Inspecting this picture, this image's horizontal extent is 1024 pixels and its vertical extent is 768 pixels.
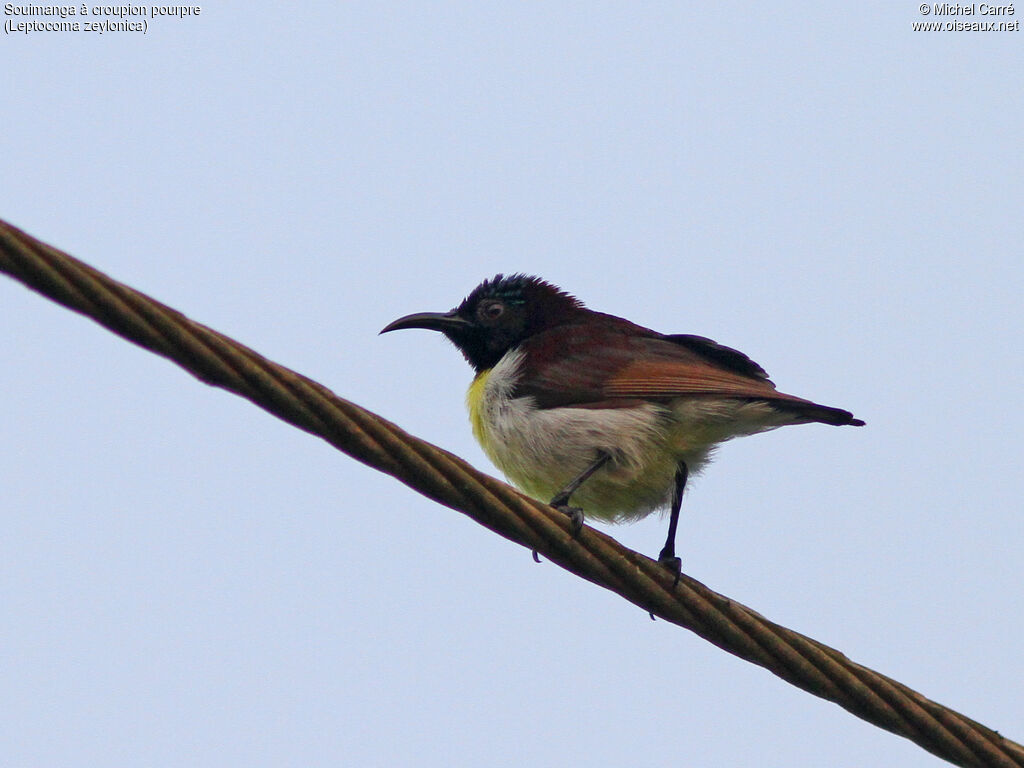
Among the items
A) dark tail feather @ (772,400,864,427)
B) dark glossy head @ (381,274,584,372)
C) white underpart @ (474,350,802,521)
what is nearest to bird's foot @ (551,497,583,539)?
white underpart @ (474,350,802,521)

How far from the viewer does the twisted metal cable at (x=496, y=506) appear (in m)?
2.88

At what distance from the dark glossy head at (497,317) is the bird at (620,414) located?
46cm

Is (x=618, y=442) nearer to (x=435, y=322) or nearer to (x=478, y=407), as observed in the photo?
(x=478, y=407)

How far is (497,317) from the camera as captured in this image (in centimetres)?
759

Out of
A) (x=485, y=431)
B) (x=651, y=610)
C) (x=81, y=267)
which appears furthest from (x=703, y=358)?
(x=81, y=267)

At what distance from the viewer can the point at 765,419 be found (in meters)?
6.02

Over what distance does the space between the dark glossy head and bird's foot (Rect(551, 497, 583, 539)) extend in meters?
1.70

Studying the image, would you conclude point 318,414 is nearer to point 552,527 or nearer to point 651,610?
point 552,527

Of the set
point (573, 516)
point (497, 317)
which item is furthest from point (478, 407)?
point (573, 516)

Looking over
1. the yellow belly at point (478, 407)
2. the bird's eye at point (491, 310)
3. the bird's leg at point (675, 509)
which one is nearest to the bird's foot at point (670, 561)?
the bird's leg at point (675, 509)

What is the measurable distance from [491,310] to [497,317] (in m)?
0.07

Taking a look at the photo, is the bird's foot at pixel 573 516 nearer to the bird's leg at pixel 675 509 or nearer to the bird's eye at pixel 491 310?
the bird's leg at pixel 675 509

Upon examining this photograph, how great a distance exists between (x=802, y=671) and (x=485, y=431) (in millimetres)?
2793

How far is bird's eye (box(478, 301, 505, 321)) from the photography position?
7.60 m
